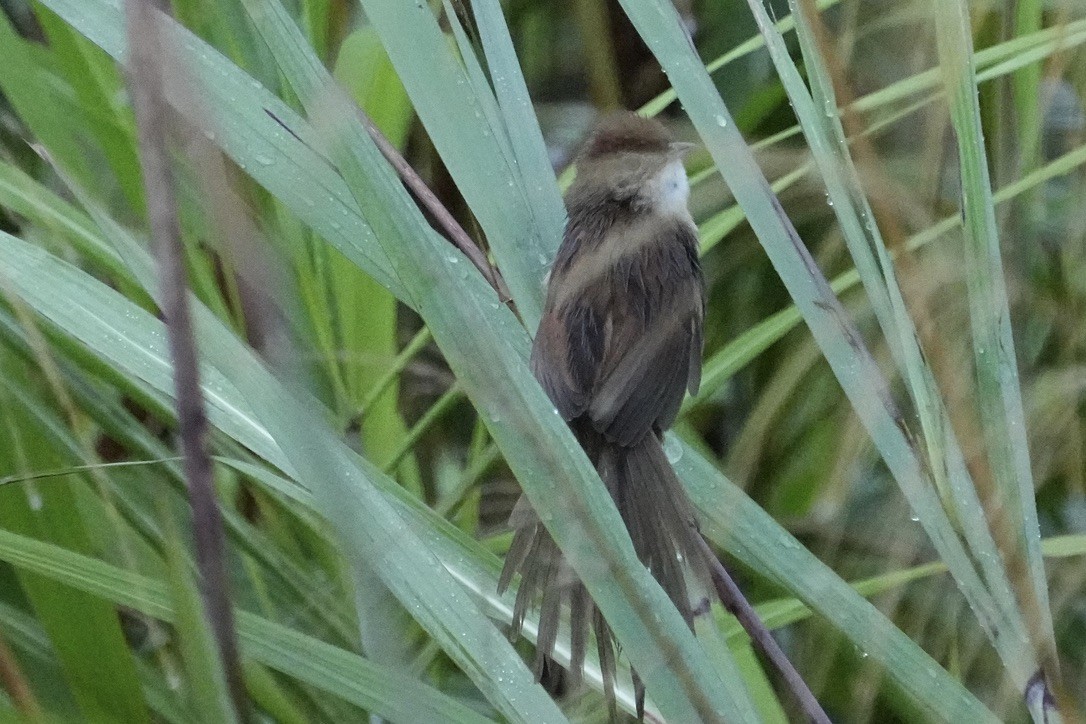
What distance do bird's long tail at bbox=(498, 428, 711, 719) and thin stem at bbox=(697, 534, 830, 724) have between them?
13 millimetres

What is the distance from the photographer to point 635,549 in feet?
2.83

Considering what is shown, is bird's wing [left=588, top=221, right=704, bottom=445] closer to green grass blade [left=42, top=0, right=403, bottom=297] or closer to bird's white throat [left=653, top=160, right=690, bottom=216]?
bird's white throat [left=653, top=160, right=690, bottom=216]

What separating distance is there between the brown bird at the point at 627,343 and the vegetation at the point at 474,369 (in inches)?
1.6

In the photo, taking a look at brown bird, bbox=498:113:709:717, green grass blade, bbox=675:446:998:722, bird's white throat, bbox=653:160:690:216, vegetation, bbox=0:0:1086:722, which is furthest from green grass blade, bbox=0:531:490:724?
bird's white throat, bbox=653:160:690:216

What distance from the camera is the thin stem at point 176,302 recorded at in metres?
0.38

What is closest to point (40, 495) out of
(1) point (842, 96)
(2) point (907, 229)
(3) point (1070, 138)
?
(1) point (842, 96)

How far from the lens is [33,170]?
4.40ft

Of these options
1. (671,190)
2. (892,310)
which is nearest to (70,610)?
(892,310)

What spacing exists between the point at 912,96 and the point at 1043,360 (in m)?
0.41

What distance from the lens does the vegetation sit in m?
0.56

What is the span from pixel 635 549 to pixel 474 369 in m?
0.38

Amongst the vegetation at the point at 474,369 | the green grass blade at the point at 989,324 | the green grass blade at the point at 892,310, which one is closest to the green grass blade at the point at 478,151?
the vegetation at the point at 474,369

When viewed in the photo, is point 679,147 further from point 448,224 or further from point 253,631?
point 253,631

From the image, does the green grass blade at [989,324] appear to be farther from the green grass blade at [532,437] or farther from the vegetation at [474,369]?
the green grass blade at [532,437]
